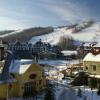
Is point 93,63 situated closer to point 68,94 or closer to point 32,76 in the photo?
point 68,94

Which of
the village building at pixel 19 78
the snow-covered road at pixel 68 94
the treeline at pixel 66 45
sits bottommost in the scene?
the snow-covered road at pixel 68 94

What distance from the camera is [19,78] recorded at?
1692 inches

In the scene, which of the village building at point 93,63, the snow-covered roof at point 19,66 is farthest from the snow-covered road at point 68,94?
the village building at point 93,63

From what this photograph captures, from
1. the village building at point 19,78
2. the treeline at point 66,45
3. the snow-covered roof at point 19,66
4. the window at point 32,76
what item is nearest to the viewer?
the village building at point 19,78

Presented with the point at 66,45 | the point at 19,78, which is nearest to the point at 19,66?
the point at 19,78

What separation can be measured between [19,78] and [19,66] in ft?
6.71

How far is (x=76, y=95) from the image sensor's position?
139 ft

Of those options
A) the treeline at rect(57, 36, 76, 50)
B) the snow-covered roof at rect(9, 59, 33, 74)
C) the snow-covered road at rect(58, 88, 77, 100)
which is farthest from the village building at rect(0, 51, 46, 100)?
the treeline at rect(57, 36, 76, 50)

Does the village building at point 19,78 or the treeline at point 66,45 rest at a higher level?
the treeline at point 66,45

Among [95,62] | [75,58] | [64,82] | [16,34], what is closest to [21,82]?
[64,82]

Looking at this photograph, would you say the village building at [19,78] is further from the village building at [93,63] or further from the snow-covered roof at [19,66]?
the village building at [93,63]

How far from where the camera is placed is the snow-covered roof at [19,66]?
43.3 meters

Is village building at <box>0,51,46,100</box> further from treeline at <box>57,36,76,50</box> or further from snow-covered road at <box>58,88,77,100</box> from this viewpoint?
treeline at <box>57,36,76,50</box>

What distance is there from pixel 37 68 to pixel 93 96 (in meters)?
9.25
